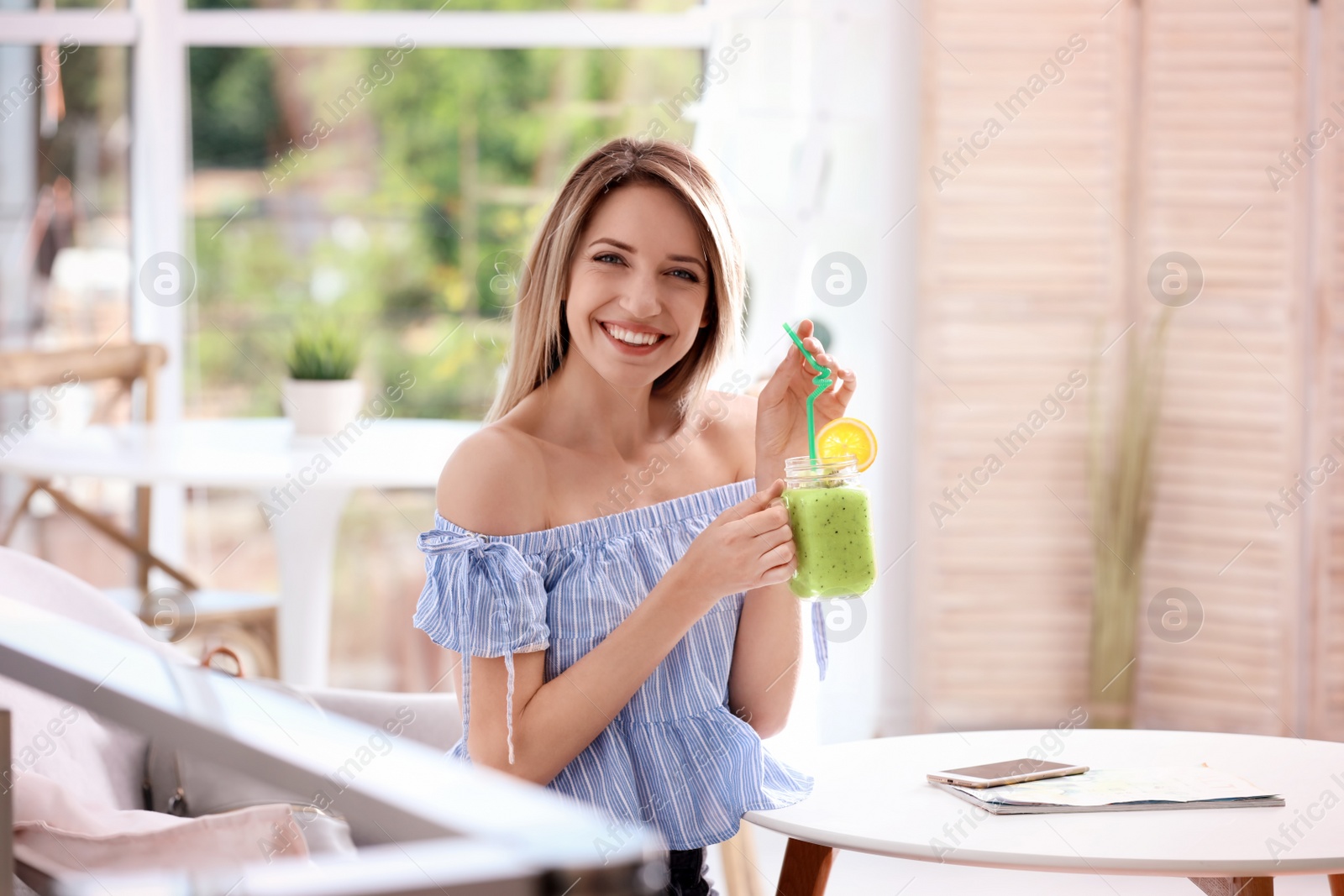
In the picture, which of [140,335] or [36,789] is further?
[140,335]

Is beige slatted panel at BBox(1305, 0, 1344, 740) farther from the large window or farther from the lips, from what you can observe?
the lips

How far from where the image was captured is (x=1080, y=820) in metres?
1.31

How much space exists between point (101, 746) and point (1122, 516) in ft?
8.82

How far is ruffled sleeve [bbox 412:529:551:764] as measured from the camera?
141 cm

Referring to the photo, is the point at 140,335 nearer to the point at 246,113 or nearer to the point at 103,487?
the point at 103,487

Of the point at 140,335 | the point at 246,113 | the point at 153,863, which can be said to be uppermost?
the point at 246,113

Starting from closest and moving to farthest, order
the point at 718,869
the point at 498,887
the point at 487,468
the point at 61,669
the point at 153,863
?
the point at 498,887 → the point at 61,669 → the point at 153,863 → the point at 487,468 → the point at 718,869

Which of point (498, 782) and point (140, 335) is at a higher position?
point (140, 335)

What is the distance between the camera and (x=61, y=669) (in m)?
0.60

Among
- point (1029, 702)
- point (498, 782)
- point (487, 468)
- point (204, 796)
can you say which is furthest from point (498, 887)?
point (1029, 702)

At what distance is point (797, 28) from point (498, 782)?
3.51m

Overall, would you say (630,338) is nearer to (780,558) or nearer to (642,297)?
(642,297)

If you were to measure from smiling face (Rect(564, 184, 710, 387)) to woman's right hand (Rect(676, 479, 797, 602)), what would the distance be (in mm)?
256

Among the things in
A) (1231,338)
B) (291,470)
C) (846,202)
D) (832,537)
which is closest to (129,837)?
(832,537)
